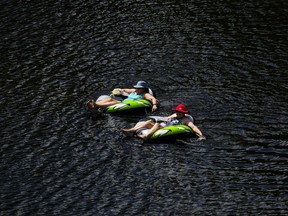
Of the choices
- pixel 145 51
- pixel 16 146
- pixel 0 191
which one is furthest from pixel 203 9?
pixel 0 191

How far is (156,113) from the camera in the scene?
3294 centimetres

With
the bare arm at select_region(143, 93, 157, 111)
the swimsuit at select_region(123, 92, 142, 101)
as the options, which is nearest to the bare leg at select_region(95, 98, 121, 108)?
the swimsuit at select_region(123, 92, 142, 101)

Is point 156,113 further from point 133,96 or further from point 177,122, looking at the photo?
point 177,122

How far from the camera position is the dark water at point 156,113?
2531 cm

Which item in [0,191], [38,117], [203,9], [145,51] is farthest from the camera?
[203,9]

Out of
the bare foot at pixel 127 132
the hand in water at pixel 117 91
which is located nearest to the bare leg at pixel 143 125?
the bare foot at pixel 127 132

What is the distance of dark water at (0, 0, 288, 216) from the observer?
25.3m

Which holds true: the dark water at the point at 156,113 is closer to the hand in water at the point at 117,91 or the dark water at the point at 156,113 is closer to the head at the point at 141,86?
the head at the point at 141,86

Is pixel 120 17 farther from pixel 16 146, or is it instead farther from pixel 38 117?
pixel 16 146

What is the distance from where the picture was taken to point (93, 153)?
28.9m

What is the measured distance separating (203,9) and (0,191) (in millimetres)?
26124

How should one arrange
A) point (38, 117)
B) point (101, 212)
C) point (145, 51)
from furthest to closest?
1. point (145, 51)
2. point (38, 117)
3. point (101, 212)

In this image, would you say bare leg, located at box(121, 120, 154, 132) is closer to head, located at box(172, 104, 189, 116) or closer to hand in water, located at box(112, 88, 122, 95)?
head, located at box(172, 104, 189, 116)

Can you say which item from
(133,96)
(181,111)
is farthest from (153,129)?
(133,96)
